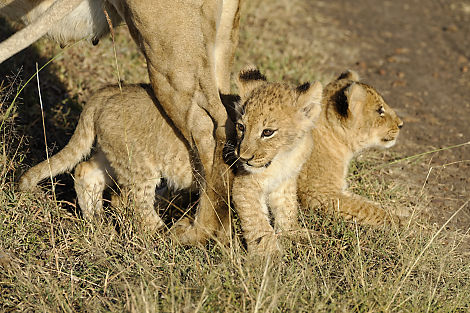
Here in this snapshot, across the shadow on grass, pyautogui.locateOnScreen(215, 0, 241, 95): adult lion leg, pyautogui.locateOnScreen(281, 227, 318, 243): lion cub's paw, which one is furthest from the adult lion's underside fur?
the shadow on grass

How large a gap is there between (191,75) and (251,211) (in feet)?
2.85

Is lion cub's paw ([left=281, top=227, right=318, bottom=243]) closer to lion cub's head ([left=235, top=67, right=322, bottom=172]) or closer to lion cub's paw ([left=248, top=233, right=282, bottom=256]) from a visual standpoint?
lion cub's paw ([left=248, top=233, right=282, bottom=256])

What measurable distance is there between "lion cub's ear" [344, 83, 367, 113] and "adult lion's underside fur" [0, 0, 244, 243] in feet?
3.04

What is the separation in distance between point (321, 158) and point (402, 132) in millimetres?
1855

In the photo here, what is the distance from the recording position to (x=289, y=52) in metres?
7.12

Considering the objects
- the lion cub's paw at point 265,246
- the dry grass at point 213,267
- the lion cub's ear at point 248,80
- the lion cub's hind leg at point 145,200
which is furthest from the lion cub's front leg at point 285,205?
the lion cub's hind leg at point 145,200

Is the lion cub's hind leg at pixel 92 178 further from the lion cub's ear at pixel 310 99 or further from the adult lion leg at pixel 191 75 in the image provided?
the lion cub's ear at pixel 310 99

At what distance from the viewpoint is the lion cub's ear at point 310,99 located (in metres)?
3.40

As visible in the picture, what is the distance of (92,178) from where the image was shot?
14.4ft

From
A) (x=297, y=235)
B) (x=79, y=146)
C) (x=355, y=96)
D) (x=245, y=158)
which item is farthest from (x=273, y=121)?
(x=79, y=146)

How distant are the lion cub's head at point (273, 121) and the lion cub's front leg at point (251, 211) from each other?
0.19m

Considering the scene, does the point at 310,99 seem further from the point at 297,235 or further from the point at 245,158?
the point at 297,235

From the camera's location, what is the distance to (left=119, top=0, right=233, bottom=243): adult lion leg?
327cm

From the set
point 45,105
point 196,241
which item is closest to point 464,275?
point 196,241
